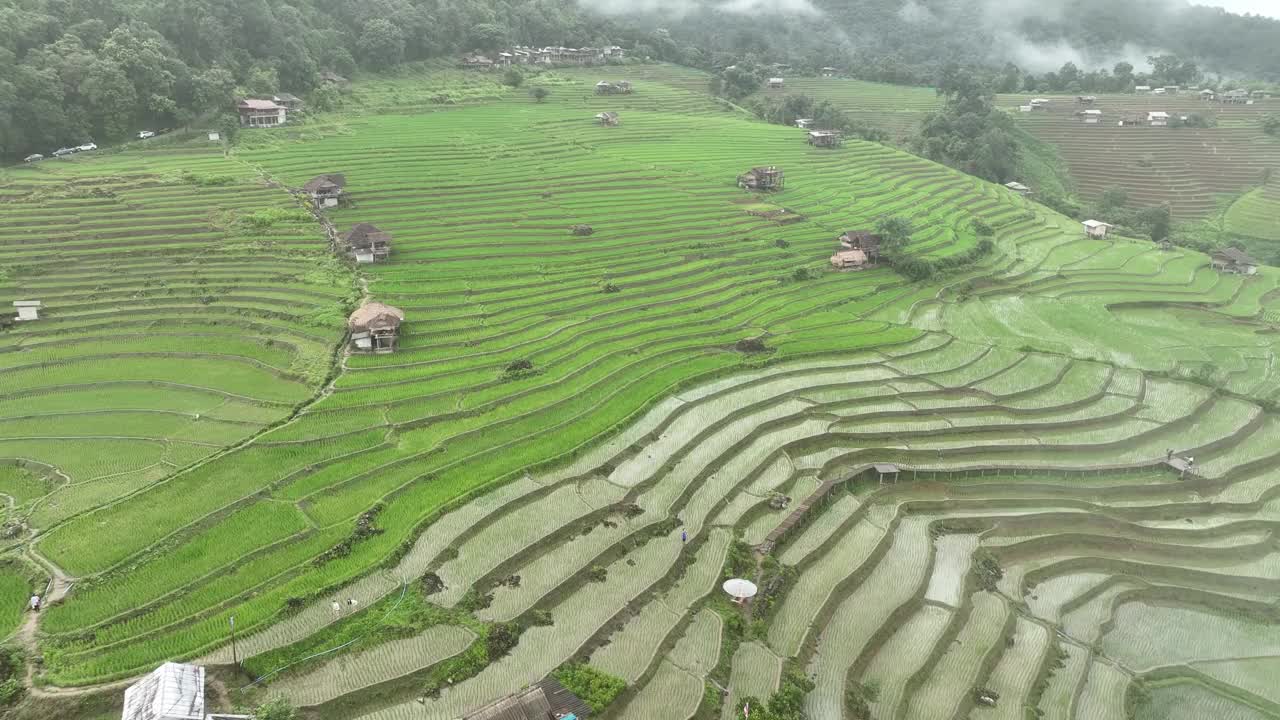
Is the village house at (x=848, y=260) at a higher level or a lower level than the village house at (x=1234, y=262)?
lower

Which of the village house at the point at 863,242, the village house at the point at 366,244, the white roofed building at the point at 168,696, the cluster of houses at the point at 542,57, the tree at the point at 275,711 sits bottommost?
the tree at the point at 275,711

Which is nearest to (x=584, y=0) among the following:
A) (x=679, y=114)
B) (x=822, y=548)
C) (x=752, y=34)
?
(x=752, y=34)

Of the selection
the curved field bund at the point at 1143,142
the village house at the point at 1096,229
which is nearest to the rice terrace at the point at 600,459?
the village house at the point at 1096,229

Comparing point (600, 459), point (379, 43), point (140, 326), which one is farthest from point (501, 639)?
point (379, 43)

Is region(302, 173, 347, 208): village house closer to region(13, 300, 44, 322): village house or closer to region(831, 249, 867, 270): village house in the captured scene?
region(13, 300, 44, 322): village house

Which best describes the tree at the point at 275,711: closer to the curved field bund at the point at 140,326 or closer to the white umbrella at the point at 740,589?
the curved field bund at the point at 140,326

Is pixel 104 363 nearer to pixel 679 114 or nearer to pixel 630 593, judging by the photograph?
pixel 630 593

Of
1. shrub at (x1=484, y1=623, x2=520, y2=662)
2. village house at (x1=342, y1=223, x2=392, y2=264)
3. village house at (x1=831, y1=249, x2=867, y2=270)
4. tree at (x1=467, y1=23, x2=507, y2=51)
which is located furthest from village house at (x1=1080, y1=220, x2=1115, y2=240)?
tree at (x1=467, y1=23, x2=507, y2=51)
